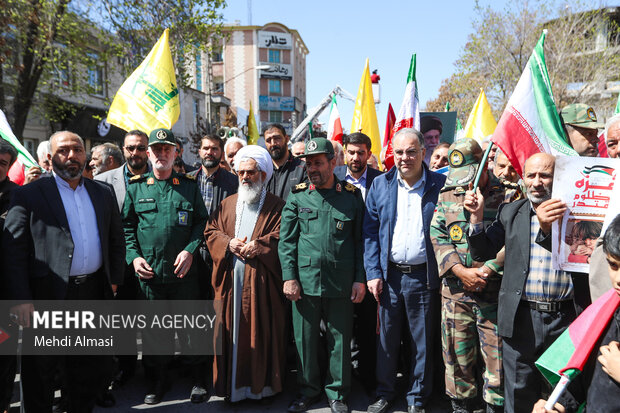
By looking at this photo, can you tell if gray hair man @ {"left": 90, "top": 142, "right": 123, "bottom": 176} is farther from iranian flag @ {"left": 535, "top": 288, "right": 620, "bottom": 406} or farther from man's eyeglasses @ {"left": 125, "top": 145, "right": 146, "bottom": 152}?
iranian flag @ {"left": 535, "top": 288, "right": 620, "bottom": 406}

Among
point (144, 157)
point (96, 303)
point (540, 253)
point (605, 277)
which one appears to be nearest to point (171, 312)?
point (96, 303)

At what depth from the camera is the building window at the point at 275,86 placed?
5878 cm

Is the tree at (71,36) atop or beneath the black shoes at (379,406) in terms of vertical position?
atop

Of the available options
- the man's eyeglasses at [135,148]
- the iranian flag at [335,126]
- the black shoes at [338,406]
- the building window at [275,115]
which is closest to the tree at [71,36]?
the iranian flag at [335,126]

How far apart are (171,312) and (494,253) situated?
2.76 meters

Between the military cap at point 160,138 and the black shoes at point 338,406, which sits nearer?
the black shoes at point 338,406

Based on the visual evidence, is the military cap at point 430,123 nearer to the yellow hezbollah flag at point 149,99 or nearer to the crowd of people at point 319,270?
the crowd of people at point 319,270

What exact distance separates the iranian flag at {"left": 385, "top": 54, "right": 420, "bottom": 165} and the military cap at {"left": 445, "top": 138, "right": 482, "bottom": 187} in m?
→ 2.19

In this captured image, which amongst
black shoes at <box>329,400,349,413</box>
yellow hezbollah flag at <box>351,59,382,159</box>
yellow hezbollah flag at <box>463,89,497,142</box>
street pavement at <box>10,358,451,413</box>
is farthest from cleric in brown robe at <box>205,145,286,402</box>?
yellow hezbollah flag at <box>463,89,497,142</box>

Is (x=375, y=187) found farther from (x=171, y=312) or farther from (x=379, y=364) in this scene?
(x=171, y=312)

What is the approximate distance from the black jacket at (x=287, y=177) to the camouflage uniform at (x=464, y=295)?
1.97 meters

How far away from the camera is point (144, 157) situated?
489 cm

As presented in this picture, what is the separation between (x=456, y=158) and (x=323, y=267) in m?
1.34

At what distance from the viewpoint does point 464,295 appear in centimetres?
354
